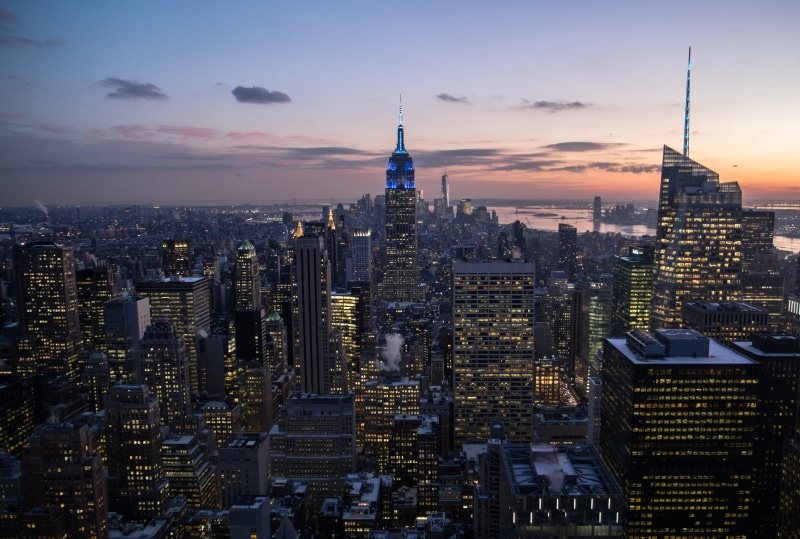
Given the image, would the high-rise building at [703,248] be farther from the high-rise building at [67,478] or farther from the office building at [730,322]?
the high-rise building at [67,478]

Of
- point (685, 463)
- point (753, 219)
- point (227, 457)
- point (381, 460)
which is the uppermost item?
point (753, 219)

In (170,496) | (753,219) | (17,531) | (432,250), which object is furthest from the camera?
(432,250)

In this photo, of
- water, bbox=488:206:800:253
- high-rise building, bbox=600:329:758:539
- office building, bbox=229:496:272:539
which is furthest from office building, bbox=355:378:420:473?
water, bbox=488:206:800:253

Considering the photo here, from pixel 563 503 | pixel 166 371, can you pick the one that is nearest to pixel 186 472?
pixel 166 371

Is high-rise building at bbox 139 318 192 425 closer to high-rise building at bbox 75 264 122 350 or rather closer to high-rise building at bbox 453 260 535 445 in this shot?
high-rise building at bbox 75 264 122 350

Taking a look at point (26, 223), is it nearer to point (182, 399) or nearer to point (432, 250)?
point (182, 399)

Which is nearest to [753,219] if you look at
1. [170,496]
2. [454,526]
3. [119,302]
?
[454,526]
